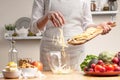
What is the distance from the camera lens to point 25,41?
12.9ft

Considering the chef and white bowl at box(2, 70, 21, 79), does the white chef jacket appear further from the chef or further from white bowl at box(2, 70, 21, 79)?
white bowl at box(2, 70, 21, 79)

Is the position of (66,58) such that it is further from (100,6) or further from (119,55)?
(100,6)

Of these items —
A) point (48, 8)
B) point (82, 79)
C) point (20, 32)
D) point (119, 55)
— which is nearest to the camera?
point (82, 79)

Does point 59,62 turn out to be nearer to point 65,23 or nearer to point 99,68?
point 99,68

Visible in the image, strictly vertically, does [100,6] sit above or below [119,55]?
above

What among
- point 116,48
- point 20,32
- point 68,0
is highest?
point 68,0

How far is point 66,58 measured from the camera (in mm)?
1918

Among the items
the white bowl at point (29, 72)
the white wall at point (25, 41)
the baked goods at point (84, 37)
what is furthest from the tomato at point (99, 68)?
the white wall at point (25, 41)

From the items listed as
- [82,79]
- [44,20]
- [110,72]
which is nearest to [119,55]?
[110,72]

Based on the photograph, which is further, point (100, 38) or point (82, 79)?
point (100, 38)

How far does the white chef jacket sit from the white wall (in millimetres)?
1597

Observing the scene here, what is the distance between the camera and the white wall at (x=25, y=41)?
389 centimetres

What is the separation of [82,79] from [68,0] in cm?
87

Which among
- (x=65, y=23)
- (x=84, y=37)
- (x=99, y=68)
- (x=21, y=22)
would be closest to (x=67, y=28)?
(x=65, y=23)
